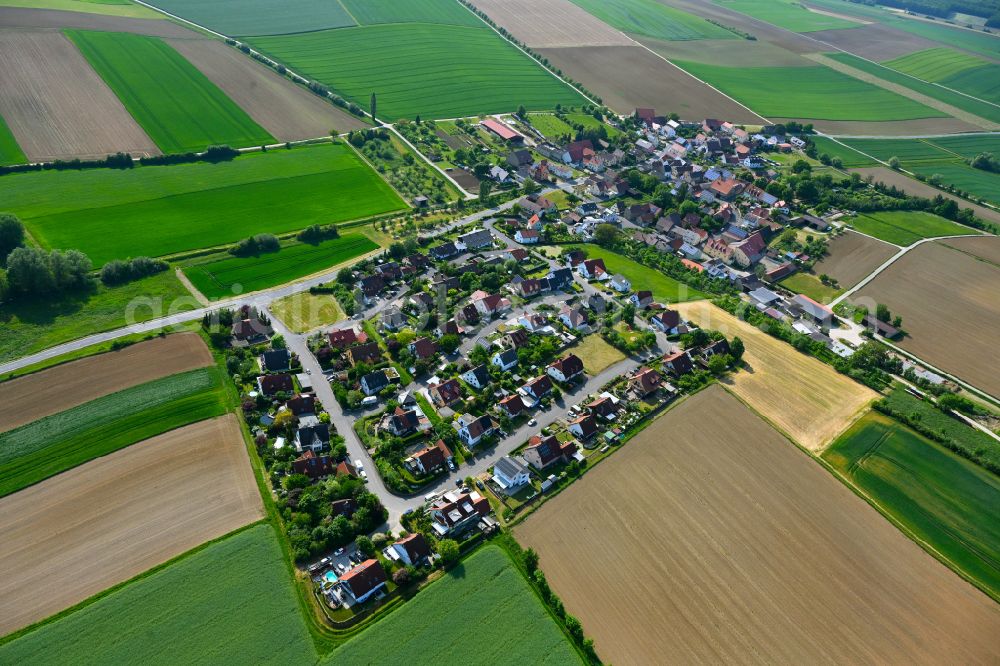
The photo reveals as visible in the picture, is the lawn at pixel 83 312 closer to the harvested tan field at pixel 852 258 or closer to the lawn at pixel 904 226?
the harvested tan field at pixel 852 258

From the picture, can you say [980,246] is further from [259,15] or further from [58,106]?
[259,15]

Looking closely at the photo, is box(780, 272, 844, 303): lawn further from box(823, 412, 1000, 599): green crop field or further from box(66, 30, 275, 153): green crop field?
box(66, 30, 275, 153): green crop field

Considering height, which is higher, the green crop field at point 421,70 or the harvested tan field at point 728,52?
the harvested tan field at point 728,52

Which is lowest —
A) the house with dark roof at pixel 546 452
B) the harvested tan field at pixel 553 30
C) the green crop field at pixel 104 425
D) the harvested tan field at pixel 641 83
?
the green crop field at pixel 104 425

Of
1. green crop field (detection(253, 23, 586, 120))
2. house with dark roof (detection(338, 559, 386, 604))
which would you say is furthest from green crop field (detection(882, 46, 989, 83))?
house with dark roof (detection(338, 559, 386, 604))

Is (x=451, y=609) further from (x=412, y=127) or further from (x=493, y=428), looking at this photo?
(x=412, y=127)

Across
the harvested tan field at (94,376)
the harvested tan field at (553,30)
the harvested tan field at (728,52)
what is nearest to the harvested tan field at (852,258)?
the harvested tan field at (94,376)
